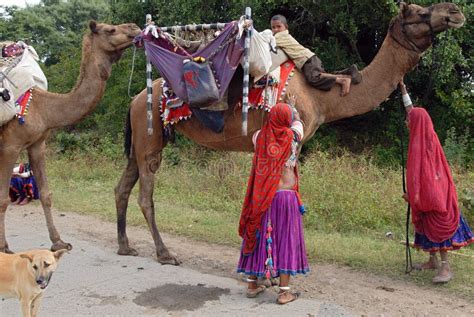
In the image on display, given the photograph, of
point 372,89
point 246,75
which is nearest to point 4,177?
point 246,75

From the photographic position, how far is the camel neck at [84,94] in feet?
19.5

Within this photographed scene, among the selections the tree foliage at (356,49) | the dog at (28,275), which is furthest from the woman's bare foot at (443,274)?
the tree foliage at (356,49)

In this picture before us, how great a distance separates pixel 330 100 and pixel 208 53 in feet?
4.31

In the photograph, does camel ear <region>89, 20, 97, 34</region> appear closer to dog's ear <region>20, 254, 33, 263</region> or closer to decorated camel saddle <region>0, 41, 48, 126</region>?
decorated camel saddle <region>0, 41, 48, 126</region>

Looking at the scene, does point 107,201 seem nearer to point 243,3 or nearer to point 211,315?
point 243,3

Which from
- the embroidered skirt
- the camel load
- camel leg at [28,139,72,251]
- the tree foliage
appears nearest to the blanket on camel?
the camel load

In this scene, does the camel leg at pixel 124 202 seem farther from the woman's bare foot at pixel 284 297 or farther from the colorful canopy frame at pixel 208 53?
the woman's bare foot at pixel 284 297

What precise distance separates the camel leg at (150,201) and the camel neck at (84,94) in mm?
907

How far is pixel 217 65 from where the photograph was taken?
531 cm

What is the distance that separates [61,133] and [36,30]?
10.0 meters

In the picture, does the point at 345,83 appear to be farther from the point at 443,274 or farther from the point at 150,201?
the point at 150,201

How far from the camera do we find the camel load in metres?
5.12

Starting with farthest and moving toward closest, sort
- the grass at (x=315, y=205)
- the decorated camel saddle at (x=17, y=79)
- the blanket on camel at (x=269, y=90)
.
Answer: the grass at (x=315, y=205), the decorated camel saddle at (x=17, y=79), the blanket on camel at (x=269, y=90)

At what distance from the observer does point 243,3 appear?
10859mm
